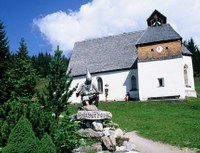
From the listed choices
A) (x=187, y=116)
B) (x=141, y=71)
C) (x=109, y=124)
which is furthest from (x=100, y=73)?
(x=109, y=124)

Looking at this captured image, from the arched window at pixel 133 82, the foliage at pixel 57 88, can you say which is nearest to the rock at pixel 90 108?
the foliage at pixel 57 88

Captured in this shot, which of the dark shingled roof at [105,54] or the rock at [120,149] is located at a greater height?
the dark shingled roof at [105,54]

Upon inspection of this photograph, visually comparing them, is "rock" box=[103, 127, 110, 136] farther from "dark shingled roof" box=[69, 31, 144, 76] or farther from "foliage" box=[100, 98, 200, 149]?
"dark shingled roof" box=[69, 31, 144, 76]

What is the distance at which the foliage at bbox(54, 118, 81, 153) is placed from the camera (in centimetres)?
1523

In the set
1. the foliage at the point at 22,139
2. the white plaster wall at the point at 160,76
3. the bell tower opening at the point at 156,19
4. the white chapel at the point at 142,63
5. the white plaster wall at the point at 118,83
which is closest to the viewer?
the foliage at the point at 22,139

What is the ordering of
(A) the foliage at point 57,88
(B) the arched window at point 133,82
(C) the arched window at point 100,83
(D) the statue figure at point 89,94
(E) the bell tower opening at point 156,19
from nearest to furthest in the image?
(D) the statue figure at point 89,94
(A) the foliage at point 57,88
(B) the arched window at point 133,82
(E) the bell tower opening at point 156,19
(C) the arched window at point 100,83

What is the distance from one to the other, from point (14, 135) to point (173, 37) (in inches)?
1386

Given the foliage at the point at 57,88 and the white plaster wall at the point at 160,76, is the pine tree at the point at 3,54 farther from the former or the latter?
the white plaster wall at the point at 160,76

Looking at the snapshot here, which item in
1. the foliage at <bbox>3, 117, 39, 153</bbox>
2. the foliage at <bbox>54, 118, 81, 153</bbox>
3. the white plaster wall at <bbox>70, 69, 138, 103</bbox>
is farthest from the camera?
the white plaster wall at <bbox>70, 69, 138, 103</bbox>

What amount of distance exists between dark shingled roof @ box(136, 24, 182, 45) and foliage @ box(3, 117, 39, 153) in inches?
1347

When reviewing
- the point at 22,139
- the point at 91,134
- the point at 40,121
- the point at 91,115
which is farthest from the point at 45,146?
the point at 91,115

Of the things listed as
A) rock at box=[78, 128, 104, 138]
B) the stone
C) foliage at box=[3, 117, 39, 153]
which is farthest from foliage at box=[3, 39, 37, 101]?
foliage at box=[3, 117, 39, 153]

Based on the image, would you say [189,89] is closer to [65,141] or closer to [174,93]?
[174,93]

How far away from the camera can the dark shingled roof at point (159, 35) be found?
45.3 meters
